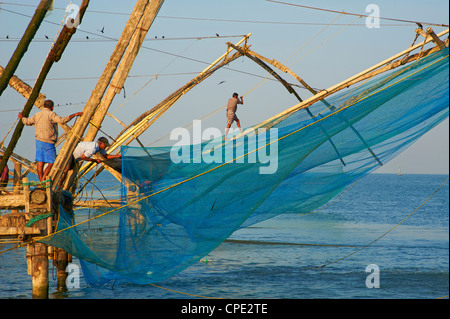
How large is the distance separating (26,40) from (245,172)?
3857mm

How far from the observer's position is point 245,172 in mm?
7441

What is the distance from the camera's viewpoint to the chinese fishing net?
7094mm

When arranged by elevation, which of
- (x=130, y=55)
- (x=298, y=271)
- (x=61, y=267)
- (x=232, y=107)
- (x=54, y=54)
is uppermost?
(x=232, y=107)

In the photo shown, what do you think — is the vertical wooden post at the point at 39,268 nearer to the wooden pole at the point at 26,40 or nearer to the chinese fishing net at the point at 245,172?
the chinese fishing net at the point at 245,172

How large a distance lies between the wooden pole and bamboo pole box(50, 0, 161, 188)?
1.15 meters

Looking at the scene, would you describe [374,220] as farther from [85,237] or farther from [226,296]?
[85,237]

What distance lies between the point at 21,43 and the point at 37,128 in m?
1.49

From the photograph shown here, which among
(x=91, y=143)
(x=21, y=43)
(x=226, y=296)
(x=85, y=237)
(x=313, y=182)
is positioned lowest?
(x=226, y=296)

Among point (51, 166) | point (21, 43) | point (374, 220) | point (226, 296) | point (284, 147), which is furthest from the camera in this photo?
point (374, 220)

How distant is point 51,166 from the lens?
30.2 feet

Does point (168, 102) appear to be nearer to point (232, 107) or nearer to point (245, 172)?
point (232, 107)

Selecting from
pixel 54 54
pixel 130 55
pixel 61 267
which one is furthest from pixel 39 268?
pixel 130 55

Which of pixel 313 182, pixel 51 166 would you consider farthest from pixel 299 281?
pixel 51 166

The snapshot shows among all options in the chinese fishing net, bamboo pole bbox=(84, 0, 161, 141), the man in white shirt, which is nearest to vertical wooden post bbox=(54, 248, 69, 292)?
the man in white shirt
